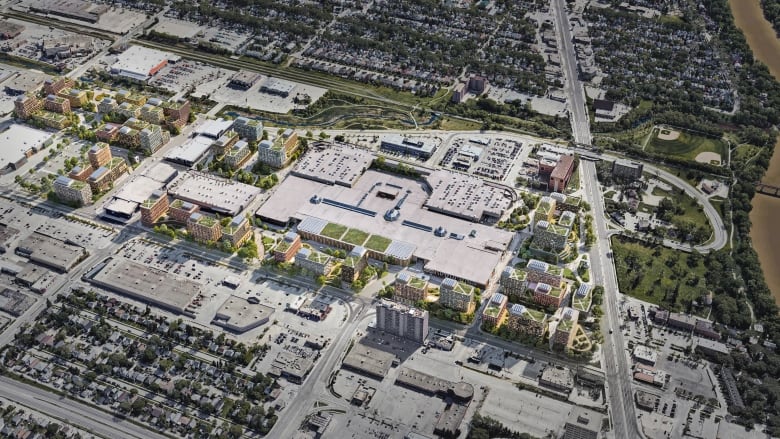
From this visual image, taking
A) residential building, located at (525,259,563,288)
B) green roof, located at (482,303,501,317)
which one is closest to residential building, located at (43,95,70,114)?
green roof, located at (482,303,501,317)

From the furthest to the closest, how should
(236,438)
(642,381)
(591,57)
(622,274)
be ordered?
(591,57) < (622,274) < (642,381) < (236,438)

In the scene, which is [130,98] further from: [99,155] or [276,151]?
[276,151]

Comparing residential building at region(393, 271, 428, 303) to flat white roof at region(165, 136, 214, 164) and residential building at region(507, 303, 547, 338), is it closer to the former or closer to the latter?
residential building at region(507, 303, 547, 338)

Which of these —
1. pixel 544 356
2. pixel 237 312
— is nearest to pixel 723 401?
pixel 544 356

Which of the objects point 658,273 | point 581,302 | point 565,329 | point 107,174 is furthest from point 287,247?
point 658,273

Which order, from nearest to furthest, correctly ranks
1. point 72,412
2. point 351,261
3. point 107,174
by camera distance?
point 72,412
point 351,261
point 107,174

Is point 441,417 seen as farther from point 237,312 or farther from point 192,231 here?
point 192,231

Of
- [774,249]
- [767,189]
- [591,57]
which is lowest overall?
[774,249]

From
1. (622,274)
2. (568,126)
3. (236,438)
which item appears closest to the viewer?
(236,438)
